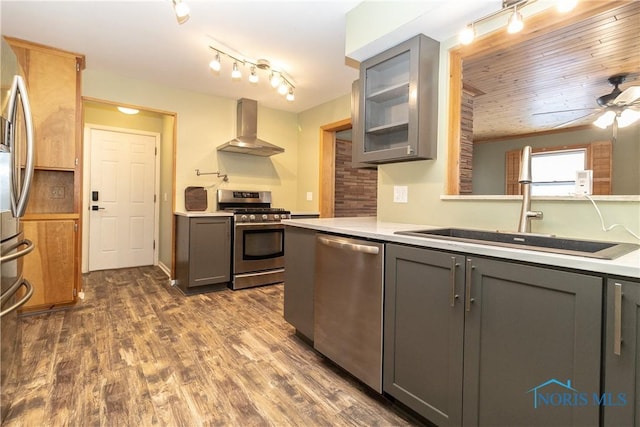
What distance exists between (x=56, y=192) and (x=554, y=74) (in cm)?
443

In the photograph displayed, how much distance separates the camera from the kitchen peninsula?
0.88m

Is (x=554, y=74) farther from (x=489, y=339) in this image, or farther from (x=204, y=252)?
(x=204, y=252)

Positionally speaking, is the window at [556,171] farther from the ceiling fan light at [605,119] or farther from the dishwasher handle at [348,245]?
the dishwasher handle at [348,245]

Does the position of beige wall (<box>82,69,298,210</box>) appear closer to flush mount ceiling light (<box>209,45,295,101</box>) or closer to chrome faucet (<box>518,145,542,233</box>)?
flush mount ceiling light (<box>209,45,295,101</box>)

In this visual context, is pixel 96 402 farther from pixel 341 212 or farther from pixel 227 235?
pixel 341 212

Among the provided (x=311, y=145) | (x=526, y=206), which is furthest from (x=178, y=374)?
(x=311, y=145)

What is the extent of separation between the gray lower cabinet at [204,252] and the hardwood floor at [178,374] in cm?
56

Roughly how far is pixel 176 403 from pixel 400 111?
2.28 meters

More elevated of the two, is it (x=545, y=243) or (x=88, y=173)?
(x=88, y=173)

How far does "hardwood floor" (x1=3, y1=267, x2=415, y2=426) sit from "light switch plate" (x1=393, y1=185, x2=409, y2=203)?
1281 mm

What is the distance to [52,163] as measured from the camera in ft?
9.42

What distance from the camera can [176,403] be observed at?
5.27ft

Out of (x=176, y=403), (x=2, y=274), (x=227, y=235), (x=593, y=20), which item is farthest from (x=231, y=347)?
(x=593, y=20)

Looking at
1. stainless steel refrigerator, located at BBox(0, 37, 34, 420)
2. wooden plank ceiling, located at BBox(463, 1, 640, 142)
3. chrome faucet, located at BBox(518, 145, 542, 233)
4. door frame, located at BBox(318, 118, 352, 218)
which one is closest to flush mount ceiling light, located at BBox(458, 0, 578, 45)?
wooden plank ceiling, located at BBox(463, 1, 640, 142)
